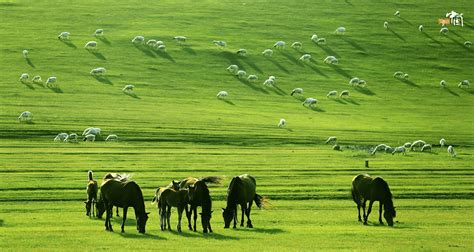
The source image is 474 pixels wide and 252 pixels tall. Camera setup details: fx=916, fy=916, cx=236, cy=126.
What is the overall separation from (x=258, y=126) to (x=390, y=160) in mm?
17050

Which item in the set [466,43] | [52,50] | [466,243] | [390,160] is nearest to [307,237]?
[466,243]

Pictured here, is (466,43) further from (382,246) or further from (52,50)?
(382,246)

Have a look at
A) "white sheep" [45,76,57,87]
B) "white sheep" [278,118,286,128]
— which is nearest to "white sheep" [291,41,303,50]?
"white sheep" [45,76,57,87]

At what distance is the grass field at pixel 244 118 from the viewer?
108 ft

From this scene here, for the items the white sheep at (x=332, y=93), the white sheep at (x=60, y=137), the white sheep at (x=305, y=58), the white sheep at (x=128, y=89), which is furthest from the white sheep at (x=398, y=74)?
the white sheep at (x=60, y=137)

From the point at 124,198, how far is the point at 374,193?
32.4 feet

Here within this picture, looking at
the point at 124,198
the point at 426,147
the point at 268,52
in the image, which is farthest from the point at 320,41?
the point at 124,198

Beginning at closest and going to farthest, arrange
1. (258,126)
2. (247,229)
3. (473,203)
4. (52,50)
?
(247,229) < (473,203) < (258,126) < (52,50)

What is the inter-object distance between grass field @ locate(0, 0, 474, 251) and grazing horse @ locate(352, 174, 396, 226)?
583 mm

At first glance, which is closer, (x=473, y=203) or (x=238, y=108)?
(x=473, y=203)

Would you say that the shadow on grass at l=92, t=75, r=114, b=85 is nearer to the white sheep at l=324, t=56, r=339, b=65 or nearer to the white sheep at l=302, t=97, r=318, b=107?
the white sheep at l=302, t=97, r=318, b=107

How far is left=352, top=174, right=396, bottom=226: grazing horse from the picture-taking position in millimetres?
34469

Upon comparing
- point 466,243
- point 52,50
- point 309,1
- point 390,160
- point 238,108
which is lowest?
point 466,243

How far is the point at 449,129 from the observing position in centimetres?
7838
